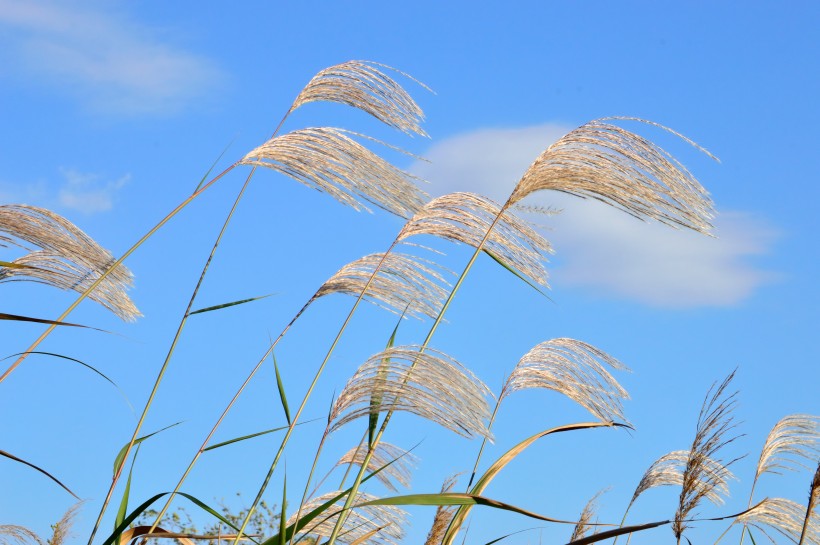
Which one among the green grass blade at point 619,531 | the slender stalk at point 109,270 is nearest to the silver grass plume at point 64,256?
the slender stalk at point 109,270

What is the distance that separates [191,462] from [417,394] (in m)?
0.77

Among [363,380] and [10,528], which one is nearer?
[363,380]

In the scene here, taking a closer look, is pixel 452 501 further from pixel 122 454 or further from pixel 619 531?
pixel 122 454

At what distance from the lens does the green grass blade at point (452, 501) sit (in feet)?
5.13

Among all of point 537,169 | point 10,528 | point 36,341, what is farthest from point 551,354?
point 10,528

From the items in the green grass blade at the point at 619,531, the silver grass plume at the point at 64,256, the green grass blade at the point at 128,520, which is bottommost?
the green grass blade at the point at 619,531

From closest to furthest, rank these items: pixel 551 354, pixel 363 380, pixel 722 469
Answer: pixel 363 380 → pixel 551 354 → pixel 722 469

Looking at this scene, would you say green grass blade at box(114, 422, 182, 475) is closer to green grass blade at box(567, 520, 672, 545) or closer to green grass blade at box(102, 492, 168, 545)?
green grass blade at box(102, 492, 168, 545)

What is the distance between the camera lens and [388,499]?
5.03 feet

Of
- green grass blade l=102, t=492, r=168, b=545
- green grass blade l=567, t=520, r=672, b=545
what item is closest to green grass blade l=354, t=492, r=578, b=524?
green grass blade l=567, t=520, r=672, b=545

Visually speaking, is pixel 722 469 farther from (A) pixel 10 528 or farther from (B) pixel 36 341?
(A) pixel 10 528

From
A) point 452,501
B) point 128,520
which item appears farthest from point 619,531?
point 128,520

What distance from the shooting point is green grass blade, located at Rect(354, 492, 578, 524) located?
1.56 metres

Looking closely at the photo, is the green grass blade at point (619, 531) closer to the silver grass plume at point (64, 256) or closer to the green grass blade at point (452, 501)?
the green grass blade at point (452, 501)
